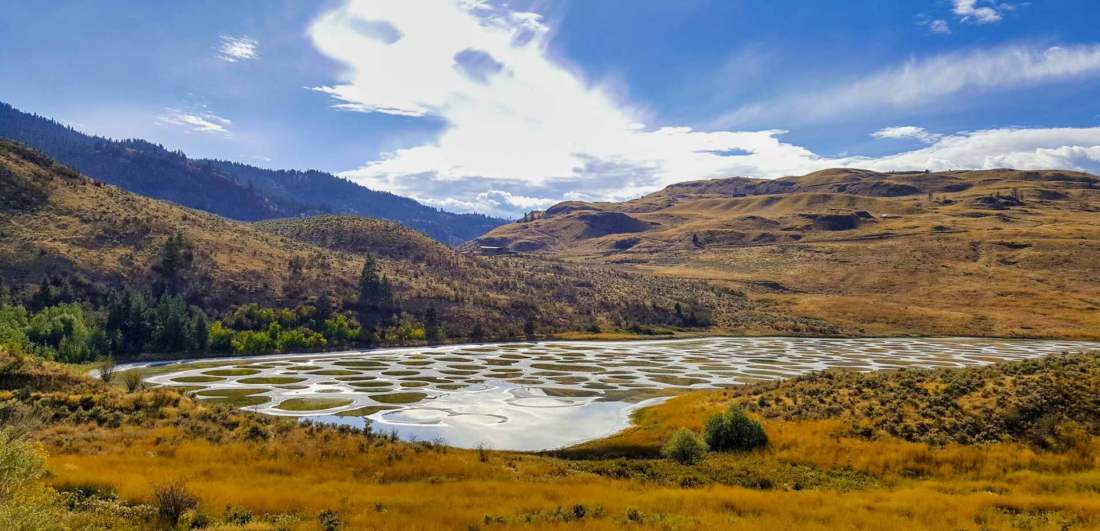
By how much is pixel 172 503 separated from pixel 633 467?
19.5 meters

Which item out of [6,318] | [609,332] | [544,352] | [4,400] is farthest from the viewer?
[609,332]

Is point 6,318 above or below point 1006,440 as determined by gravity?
above

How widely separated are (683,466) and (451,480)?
1169 cm

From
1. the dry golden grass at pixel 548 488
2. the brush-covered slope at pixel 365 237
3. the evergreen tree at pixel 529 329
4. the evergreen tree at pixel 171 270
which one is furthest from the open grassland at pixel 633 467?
the brush-covered slope at pixel 365 237

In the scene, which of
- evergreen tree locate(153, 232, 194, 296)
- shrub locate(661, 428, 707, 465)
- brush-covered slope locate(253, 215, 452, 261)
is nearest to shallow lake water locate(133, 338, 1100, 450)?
shrub locate(661, 428, 707, 465)

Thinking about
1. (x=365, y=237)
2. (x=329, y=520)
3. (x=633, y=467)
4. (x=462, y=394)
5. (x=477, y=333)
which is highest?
(x=365, y=237)

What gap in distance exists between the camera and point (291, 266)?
11212cm

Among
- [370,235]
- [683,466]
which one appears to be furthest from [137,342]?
[370,235]

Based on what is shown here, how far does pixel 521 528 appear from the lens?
15.8 m

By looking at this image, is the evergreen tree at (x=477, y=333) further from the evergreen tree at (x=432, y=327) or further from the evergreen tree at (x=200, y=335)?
the evergreen tree at (x=200, y=335)

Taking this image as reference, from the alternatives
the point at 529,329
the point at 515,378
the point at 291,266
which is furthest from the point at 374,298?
the point at 515,378

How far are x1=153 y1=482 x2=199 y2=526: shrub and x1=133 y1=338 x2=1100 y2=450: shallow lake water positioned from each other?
2408 cm

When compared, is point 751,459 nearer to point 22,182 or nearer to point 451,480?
point 451,480

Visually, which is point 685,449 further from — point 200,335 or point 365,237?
point 365,237
